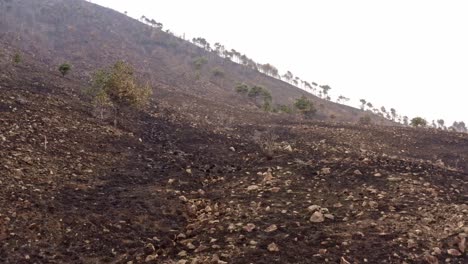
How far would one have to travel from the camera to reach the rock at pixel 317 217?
11.0m

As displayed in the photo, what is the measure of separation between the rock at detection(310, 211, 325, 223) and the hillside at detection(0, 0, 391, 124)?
46.4 m

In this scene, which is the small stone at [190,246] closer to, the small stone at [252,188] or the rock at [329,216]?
the rock at [329,216]

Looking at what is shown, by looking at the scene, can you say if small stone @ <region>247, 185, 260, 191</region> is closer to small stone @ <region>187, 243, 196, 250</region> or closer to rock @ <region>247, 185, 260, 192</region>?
rock @ <region>247, 185, 260, 192</region>

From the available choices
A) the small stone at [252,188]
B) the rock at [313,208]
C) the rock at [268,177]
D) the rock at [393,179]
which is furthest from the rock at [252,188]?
the rock at [393,179]

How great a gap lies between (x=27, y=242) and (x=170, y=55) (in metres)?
90.0

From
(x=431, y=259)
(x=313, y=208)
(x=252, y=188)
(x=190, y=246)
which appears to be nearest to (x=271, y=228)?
(x=313, y=208)

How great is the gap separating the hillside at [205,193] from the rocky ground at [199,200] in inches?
1.9

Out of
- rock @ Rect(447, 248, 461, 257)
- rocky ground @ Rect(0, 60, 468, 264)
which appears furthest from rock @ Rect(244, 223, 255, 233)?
rock @ Rect(447, 248, 461, 257)

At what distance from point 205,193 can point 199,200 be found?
2.91ft

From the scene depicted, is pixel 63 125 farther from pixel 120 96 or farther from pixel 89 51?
pixel 89 51

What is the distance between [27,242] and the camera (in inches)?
396

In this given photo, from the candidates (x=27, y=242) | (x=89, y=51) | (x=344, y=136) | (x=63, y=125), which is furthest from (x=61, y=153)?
(x=89, y=51)

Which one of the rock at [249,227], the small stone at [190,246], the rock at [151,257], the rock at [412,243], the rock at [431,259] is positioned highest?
the rock at [412,243]

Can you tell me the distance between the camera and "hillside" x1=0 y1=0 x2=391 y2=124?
64.2m
